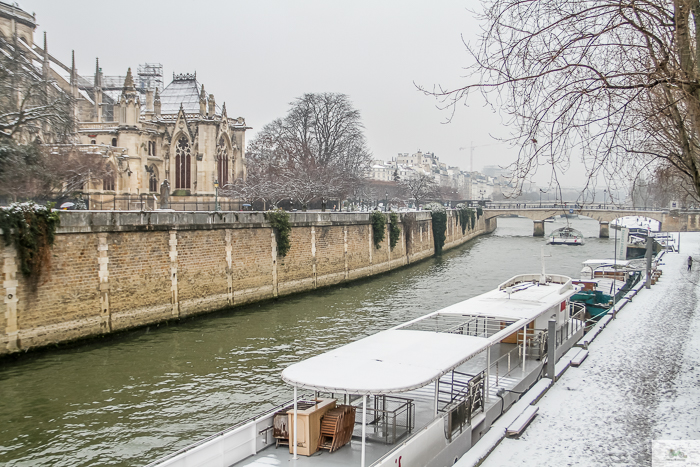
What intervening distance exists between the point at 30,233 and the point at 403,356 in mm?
11934

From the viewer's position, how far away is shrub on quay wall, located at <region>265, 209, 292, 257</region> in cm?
2598

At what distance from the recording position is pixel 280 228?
86.2ft

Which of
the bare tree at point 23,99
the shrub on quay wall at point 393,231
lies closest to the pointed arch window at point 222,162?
the shrub on quay wall at point 393,231

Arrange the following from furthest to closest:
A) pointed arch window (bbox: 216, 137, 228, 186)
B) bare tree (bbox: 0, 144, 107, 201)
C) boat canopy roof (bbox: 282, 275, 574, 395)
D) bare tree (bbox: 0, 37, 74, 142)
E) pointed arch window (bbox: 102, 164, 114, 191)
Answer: pointed arch window (bbox: 216, 137, 228, 186) < pointed arch window (bbox: 102, 164, 114, 191) < bare tree (bbox: 0, 37, 74, 142) < bare tree (bbox: 0, 144, 107, 201) < boat canopy roof (bbox: 282, 275, 574, 395)

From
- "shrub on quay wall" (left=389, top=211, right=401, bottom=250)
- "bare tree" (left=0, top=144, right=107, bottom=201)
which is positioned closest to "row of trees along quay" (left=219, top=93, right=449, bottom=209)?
"shrub on quay wall" (left=389, top=211, right=401, bottom=250)

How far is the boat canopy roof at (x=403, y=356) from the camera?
Answer: 7.36 meters

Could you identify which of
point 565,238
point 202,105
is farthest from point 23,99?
point 565,238

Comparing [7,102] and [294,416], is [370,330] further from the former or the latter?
[7,102]

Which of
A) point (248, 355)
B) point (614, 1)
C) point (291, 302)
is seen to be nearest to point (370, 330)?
point (248, 355)

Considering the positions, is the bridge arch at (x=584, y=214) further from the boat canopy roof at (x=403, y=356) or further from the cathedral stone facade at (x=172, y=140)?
the boat canopy roof at (x=403, y=356)

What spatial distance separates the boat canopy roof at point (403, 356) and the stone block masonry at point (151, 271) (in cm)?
1047

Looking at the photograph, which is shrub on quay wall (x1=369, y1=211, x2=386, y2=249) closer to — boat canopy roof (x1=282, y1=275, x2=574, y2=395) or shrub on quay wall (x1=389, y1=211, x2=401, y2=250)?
shrub on quay wall (x1=389, y1=211, x2=401, y2=250)

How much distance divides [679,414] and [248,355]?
35.1ft

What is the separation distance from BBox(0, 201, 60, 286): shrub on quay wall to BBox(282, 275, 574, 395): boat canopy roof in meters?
10.6
